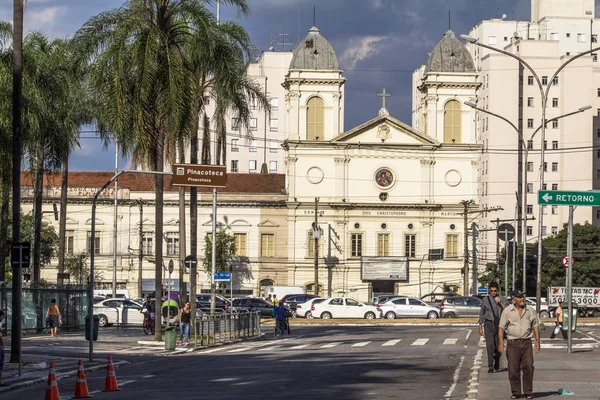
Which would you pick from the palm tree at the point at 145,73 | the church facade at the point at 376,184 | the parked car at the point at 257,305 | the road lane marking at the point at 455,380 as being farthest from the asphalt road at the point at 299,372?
the church facade at the point at 376,184

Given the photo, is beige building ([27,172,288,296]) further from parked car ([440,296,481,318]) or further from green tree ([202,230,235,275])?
parked car ([440,296,481,318])

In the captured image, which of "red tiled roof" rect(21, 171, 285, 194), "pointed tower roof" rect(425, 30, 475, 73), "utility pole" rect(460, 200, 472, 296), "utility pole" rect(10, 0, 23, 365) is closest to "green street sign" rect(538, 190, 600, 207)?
"utility pole" rect(10, 0, 23, 365)

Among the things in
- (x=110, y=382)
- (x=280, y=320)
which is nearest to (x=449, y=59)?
(x=280, y=320)

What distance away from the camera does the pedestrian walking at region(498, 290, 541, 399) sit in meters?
18.1

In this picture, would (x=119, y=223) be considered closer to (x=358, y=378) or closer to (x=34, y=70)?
(x=34, y=70)

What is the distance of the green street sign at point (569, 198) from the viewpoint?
27.9m

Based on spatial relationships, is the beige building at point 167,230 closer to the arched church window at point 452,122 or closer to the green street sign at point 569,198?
the arched church window at point 452,122

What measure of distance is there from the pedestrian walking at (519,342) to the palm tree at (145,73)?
20.8m

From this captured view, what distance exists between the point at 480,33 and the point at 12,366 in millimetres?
116655

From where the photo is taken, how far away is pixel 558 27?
444ft

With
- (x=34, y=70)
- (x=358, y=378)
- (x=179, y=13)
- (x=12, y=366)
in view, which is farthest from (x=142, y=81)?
(x=358, y=378)

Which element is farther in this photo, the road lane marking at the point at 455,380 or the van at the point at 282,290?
the van at the point at 282,290

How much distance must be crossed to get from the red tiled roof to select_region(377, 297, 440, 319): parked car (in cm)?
3038

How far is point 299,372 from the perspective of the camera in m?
24.9
